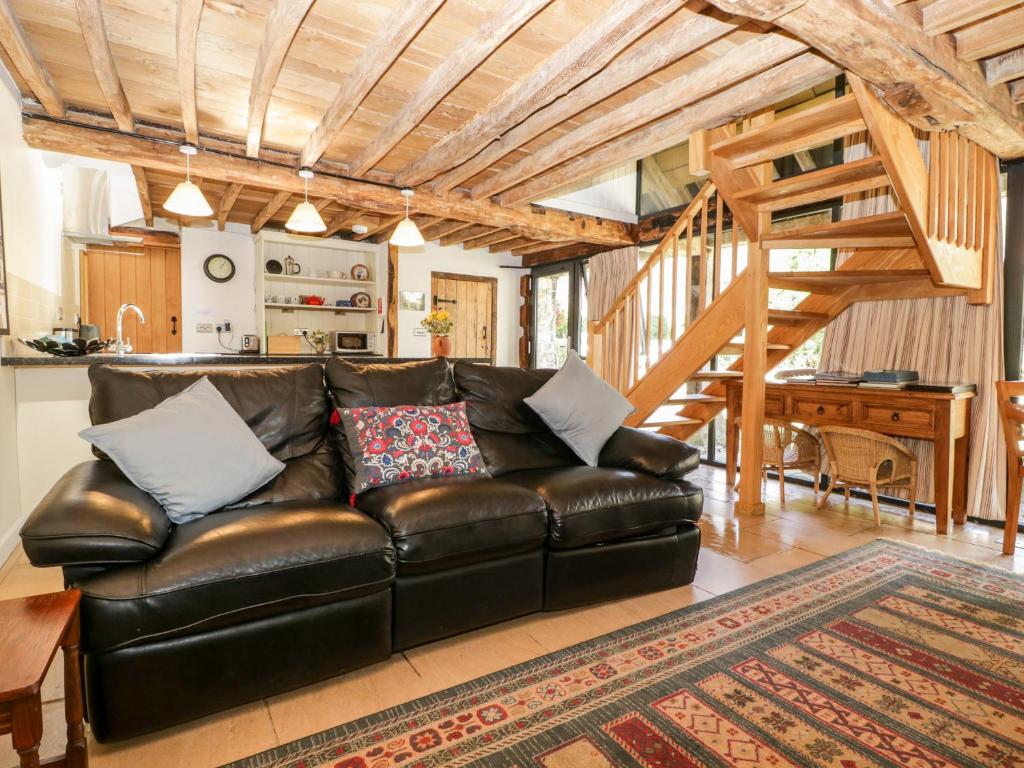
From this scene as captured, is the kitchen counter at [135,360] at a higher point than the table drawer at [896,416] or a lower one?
higher

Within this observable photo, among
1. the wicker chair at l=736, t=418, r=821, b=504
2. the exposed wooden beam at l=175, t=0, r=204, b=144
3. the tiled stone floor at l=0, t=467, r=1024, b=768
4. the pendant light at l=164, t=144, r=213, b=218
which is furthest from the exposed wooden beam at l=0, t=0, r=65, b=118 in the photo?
the wicker chair at l=736, t=418, r=821, b=504

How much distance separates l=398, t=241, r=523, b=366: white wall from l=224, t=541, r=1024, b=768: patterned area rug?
5.50 m

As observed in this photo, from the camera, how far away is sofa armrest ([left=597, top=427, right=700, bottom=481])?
2602mm

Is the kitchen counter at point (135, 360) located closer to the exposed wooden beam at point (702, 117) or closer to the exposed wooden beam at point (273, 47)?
the exposed wooden beam at point (273, 47)

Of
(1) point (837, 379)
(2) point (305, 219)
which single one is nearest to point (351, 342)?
(2) point (305, 219)

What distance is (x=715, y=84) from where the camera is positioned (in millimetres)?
2896

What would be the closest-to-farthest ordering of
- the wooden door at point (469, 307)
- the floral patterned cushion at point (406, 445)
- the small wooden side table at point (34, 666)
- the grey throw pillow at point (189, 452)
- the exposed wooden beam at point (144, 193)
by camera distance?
the small wooden side table at point (34, 666) < the grey throw pillow at point (189, 452) < the floral patterned cushion at point (406, 445) < the exposed wooden beam at point (144, 193) < the wooden door at point (469, 307)

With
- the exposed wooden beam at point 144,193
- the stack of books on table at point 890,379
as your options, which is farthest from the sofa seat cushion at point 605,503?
the exposed wooden beam at point 144,193

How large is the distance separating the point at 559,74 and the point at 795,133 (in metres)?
1.22

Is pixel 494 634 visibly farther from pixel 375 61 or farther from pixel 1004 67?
pixel 1004 67

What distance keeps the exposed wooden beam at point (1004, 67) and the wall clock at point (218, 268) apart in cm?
656

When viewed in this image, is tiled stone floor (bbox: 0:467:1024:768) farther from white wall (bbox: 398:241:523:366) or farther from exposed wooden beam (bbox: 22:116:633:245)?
white wall (bbox: 398:241:523:366)

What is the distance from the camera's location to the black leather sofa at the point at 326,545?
1.51 meters

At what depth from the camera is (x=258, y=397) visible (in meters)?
2.40
